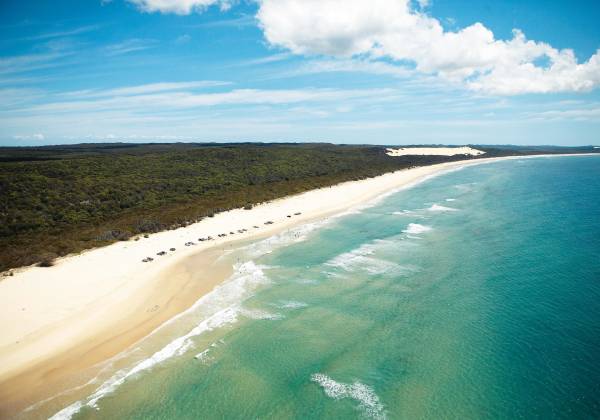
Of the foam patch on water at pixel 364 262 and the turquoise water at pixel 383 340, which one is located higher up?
the foam patch on water at pixel 364 262

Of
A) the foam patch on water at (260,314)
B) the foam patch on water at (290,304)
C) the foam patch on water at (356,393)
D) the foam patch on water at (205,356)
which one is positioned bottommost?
the foam patch on water at (356,393)

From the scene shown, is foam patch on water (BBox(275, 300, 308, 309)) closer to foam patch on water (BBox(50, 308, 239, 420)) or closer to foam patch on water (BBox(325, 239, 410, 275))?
foam patch on water (BBox(50, 308, 239, 420))

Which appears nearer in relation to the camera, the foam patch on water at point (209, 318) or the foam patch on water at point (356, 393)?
the foam patch on water at point (356, 393)

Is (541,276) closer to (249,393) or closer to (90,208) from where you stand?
(249,393)

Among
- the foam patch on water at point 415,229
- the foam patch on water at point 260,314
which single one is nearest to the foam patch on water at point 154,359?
the foam patch on water at point 260,314

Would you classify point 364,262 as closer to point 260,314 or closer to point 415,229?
point 260,314

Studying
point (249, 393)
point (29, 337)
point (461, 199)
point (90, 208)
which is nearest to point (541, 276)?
point (249, 393)

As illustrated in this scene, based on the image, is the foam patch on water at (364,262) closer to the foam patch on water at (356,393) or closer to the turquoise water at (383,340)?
A: the turquoise water at (383,340)

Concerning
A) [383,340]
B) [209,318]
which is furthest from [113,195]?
[383,340]
